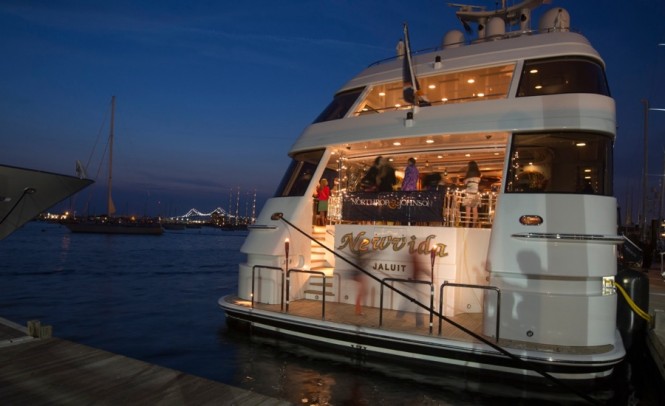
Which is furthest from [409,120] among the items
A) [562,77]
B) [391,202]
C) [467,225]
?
[562,77]

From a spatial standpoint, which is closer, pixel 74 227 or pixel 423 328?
pixel 423 328

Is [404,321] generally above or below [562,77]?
below

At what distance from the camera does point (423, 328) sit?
→ 670 centimetres

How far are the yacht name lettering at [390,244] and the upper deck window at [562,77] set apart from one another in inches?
109

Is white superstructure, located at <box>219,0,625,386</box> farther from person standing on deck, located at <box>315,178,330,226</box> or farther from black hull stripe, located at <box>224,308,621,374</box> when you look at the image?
person standing on deck, located at <box>315,178,330,226</box>

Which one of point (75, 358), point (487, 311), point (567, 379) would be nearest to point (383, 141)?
point (487, 311)

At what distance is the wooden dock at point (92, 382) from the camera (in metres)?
3.99

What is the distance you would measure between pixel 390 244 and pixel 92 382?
16.4ft

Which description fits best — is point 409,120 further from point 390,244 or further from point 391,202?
point 390,244

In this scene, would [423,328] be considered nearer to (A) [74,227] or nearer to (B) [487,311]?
(B) [487,311]

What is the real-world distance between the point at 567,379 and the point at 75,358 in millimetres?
5699

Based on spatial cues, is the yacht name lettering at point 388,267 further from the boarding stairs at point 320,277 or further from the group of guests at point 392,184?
the group of guests at point 392,184

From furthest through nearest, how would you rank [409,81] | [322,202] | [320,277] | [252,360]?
1. [322,202]
2. [320,277]
3. [409,81]
4. [252,360]

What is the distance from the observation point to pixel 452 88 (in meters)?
9.45
